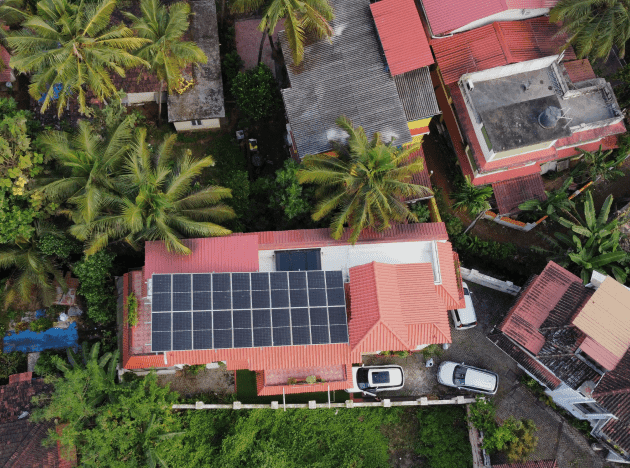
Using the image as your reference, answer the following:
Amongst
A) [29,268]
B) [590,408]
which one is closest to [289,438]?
[590,408]

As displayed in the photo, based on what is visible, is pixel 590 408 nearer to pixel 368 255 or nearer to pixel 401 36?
pixel 368 255

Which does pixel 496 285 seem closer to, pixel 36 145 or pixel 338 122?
pixel 338 122

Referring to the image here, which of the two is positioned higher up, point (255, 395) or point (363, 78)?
point (363, 78)

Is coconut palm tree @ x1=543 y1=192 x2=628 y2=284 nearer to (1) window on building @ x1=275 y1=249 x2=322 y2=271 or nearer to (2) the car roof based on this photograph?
(2) the car roof

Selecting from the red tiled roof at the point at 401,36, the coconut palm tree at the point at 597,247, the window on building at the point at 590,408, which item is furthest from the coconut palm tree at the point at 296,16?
the window on building at the point at 590,408

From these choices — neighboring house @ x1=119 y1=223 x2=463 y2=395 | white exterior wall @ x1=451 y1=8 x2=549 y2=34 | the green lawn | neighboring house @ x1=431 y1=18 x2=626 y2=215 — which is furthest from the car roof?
white exterior wall @ x1=451 y1=8 x2=549 y2=34

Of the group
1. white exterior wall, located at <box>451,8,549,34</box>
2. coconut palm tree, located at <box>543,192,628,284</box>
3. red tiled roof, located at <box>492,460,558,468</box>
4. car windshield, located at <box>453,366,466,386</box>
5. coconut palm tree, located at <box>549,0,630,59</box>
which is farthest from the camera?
white exterior wall, located at <box>451,8,549,34</box>
